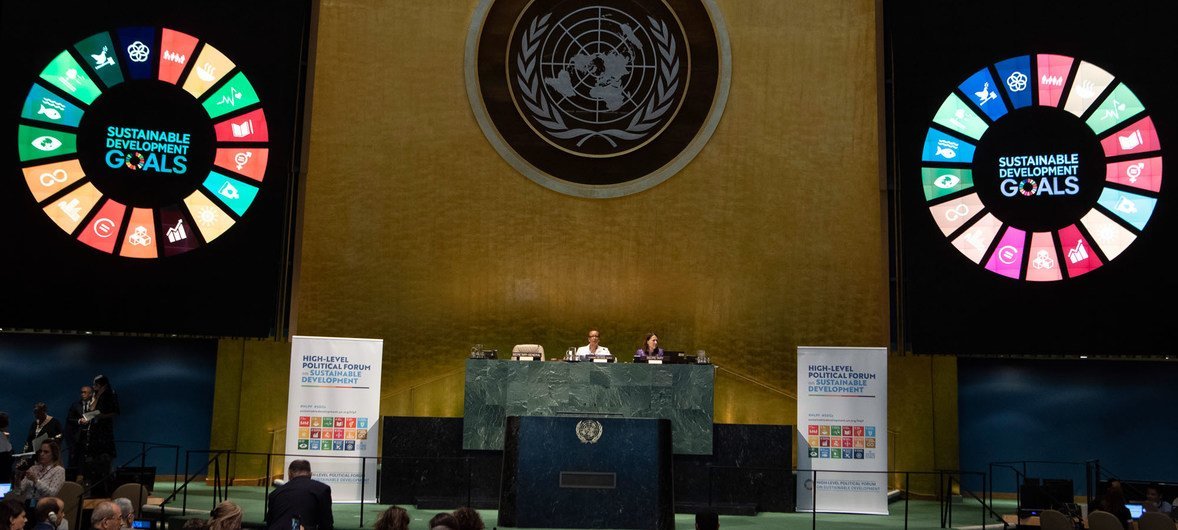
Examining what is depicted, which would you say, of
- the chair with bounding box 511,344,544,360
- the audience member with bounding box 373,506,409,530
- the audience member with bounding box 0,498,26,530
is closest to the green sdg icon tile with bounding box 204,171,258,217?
the chair with bounding box 511,344,544,360

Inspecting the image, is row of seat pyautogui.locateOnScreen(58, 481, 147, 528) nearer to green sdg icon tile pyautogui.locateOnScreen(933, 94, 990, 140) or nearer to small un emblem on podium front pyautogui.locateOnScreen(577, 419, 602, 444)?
small un emblem on podium front pyautogui.locateOnScreen(577, 419, 602, 444)

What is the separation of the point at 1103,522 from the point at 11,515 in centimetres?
808

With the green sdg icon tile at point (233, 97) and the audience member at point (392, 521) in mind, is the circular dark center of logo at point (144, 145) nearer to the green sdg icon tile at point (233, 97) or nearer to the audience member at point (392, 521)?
the green sdg icon tile at point (233, 97)

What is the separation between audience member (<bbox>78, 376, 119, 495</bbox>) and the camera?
11609 millimetres

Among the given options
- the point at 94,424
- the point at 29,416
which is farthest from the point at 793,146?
the point at 29,416

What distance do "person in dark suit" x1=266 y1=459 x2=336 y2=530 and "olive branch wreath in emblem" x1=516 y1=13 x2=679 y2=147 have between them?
7.69m

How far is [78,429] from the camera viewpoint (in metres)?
12.0

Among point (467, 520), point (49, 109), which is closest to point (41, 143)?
point (49, 109)

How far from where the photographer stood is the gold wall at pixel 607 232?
1372 centimetres

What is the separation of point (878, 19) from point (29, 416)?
1176 centimetres

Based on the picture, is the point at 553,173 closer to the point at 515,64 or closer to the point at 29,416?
the point at 515,64

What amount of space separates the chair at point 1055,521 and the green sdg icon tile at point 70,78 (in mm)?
11286

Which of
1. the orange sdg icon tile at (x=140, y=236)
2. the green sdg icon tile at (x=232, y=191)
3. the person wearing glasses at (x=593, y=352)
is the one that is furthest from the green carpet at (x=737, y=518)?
the green sdg icon tile at (x=232, y=191)

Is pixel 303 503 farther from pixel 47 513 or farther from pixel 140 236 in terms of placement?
pixel 140 236
